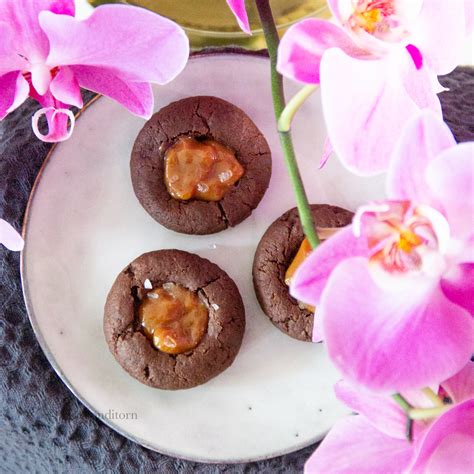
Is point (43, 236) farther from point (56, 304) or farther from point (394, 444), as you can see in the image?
point (394, 444)

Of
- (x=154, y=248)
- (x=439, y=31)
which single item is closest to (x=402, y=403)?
(x=439, y=31)

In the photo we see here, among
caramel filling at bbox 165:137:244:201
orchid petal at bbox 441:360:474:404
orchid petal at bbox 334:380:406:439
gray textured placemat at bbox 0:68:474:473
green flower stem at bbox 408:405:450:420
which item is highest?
green flower stem at bbox 408:405:450:420

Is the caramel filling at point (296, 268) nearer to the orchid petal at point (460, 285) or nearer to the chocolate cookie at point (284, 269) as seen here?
the chocolate cookie at point (284, 269)

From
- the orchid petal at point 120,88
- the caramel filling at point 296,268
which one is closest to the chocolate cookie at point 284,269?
the caramel filling at point 296,268

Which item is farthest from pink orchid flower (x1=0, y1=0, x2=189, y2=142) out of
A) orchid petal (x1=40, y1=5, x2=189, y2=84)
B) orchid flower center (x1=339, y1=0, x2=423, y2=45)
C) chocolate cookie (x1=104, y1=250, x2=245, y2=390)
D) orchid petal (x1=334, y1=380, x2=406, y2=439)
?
chocolate cookie (x1=104, y1=250, x2=245, y2=390)

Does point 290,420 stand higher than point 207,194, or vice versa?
point 207,194

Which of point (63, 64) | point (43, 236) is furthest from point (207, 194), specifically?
point (63, 64)

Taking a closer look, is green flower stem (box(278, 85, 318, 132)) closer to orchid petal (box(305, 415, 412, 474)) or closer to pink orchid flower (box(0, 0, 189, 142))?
pink orchid flower (box(0, 0, 189, 142))
